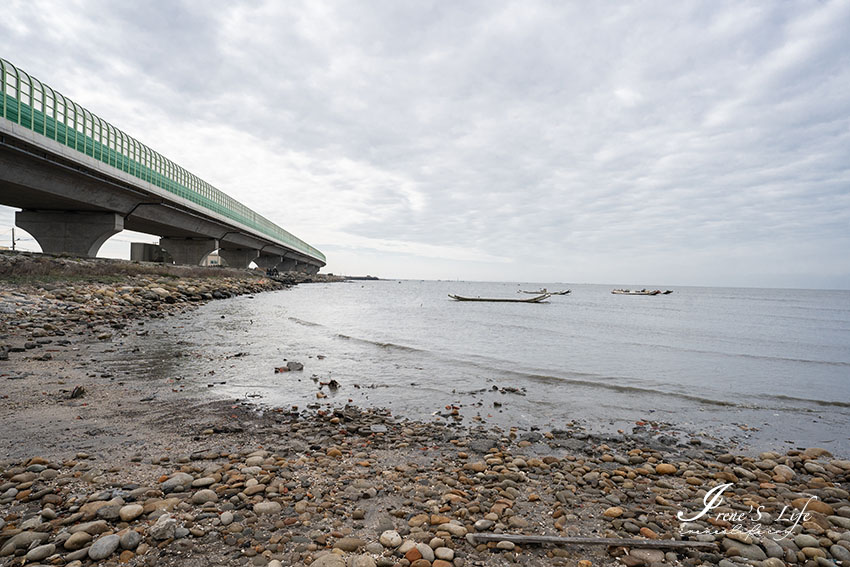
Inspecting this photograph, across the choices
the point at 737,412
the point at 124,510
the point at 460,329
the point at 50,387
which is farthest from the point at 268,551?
the point at 460,329

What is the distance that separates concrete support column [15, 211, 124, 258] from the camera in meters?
33.2

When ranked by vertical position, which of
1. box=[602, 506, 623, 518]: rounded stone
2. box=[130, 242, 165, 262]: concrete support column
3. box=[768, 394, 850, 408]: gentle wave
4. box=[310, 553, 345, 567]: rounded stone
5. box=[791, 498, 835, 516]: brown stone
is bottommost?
box=[768, 394, 850, 408]: gentle wave

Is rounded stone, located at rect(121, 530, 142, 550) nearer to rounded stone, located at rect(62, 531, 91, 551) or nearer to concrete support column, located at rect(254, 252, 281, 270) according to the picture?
rounded stone, located at rect(62, 531, 91, 551)

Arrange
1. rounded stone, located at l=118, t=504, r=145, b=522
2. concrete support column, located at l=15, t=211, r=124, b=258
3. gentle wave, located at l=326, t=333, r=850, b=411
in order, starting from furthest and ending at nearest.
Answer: concrete support column, located at l=15, t=211, r=124, b=258
gentle wave, located at l=326, t=333, r=850, b=411
rounded stone, located at l=118, t=504, r=145, b=522

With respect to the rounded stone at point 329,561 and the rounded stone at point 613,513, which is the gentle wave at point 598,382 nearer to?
the rounded stone at point 613,513

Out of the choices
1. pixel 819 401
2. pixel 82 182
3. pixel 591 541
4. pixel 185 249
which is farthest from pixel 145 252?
pixel 819 401

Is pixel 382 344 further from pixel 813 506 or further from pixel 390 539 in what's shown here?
pixel 813 506

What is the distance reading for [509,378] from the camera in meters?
12.0

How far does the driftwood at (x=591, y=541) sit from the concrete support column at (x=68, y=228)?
138ft

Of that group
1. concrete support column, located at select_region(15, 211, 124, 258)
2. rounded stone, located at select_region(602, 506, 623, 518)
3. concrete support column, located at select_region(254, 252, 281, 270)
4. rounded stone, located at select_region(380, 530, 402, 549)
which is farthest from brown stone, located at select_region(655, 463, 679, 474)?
concrete support column, located at select_region(254, 252, 281, 270)

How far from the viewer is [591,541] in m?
3.60

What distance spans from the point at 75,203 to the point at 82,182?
2886 millimetres

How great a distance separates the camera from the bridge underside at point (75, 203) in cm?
2488

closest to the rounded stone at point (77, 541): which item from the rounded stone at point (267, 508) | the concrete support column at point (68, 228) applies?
the rounded stone at point (267, 508)
